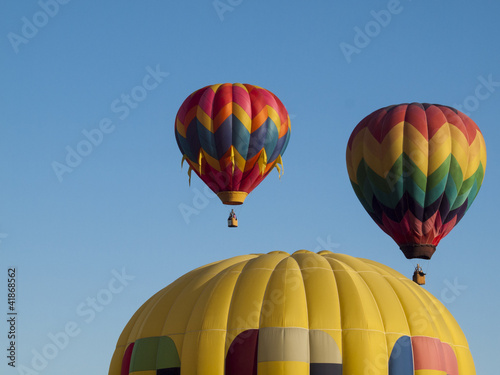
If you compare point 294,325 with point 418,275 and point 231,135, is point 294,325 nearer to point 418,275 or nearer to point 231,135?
point 418,275

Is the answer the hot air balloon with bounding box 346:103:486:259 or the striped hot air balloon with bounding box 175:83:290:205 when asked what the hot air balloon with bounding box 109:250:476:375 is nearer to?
the hot air balloon with bounding box 346:103:486:259

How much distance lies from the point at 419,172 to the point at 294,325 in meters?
9.04

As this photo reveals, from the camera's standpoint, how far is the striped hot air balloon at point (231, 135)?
93.6ft

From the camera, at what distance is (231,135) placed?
28500mm

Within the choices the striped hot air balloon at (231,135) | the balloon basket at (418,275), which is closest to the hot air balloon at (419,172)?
the balloon basket at (418,275)

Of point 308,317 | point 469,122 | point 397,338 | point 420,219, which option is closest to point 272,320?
point 308,317

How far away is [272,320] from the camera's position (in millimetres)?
17562

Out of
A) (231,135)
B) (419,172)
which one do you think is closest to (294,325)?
(419,172)

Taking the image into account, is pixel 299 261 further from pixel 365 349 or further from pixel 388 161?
pixel 388 161

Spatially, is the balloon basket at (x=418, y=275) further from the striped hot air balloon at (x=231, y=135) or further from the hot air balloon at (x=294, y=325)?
the hot air balloon at (x=294, y=325)

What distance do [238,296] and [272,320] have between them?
76cm

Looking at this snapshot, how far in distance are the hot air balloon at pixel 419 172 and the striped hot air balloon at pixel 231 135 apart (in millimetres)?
3264

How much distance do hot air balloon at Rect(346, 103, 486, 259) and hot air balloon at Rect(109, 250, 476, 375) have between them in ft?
22.2

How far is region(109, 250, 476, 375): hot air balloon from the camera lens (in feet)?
57.0
